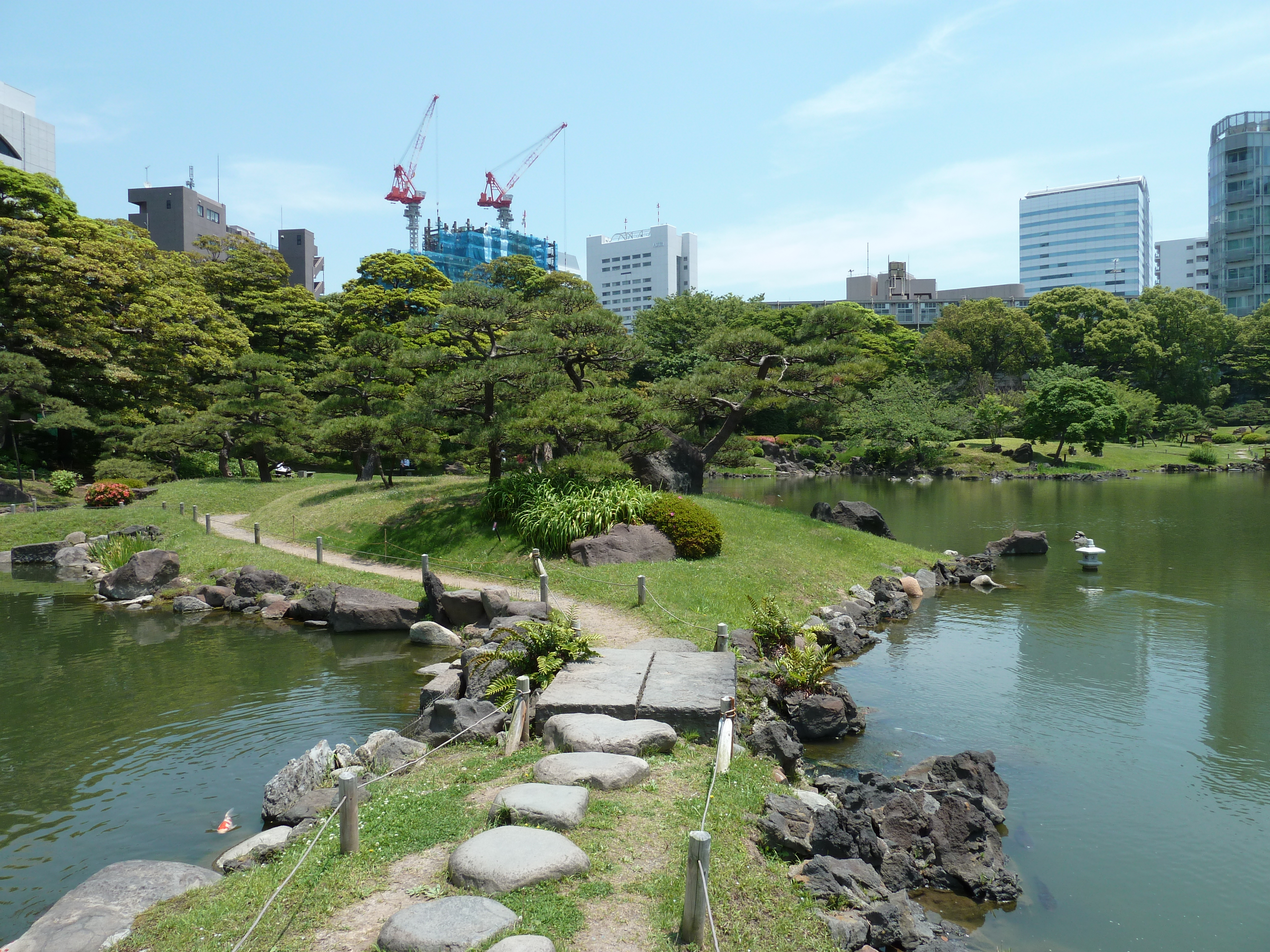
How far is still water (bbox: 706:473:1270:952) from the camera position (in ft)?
25.1

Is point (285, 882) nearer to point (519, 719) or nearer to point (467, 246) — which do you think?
point (519, 719)

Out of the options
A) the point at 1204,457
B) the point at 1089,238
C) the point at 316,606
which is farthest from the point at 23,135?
the point at 1089,238

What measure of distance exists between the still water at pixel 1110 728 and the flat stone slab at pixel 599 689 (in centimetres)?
296

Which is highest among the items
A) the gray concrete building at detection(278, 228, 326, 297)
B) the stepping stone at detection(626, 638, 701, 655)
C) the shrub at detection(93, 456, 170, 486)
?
the gray concrete building at detection(278, 228, 326, 297)

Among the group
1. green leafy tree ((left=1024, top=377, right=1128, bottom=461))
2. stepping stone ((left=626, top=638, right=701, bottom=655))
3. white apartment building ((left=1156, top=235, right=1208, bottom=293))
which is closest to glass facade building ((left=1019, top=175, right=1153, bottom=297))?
white apartment building ((left=1156, top=235, right=1208, bottom=293))

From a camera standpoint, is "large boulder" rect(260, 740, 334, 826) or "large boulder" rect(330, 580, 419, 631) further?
"large boulder" rect(330, 580, 419, 631)

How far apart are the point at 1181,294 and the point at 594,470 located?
7820 centimetres

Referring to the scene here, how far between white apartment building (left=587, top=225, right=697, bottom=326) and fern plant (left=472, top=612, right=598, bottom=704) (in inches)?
6438

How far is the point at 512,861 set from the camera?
19.2 feet

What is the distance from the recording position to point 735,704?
9.99m

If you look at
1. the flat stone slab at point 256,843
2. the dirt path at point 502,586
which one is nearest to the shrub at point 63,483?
the dirt path at point 502,586

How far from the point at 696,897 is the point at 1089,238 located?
592 ft

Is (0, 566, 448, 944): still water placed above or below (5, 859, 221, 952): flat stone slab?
below

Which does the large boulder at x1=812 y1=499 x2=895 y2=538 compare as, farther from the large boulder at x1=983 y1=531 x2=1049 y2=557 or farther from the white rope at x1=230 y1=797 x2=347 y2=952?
the white rope at x1=230 y1=797 x2=347 y2=952
